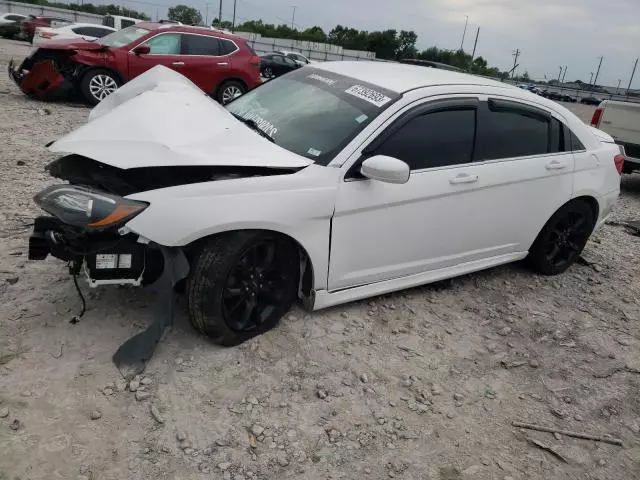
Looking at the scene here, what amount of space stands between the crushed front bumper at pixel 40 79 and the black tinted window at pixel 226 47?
10.3ft

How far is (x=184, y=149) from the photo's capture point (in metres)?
2.82

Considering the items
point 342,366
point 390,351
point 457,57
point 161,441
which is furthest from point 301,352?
point 457,57

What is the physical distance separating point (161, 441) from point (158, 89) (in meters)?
A: 2.41

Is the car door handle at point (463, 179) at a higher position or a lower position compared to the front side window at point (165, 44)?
lower

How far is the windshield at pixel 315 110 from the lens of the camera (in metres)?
3.26

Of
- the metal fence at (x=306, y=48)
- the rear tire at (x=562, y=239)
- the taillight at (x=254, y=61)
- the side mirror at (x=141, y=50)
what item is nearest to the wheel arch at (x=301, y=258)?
the rear tire at (x=562, y=239)

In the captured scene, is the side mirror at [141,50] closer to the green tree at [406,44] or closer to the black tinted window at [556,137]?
the black tinted window at [556,137]

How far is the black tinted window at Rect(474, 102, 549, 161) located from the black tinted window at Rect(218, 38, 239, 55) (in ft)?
27.3

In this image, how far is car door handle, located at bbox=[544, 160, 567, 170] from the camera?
4.17 meters

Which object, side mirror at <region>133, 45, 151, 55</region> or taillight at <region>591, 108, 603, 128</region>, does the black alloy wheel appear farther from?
side mirror at <region>133, 45, 151, 55</region>

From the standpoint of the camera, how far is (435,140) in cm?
352

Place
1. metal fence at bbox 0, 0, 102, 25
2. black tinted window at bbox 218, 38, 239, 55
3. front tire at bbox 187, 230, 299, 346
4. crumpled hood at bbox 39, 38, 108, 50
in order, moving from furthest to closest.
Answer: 1. metal fence at bbox 0, 0, 102, 25
2. black tinted window at bbox 218, 38, 239, 55
3. crumpled hood at bbox 39, 38, 108, 50
4. front tire at bbox 187, 230, 299, 346

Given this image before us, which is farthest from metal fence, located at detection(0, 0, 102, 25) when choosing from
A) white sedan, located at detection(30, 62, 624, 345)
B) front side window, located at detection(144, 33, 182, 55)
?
white sedan, located at detection(30, 62, 624, 345)

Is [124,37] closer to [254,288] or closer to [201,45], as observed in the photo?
[201,45]
